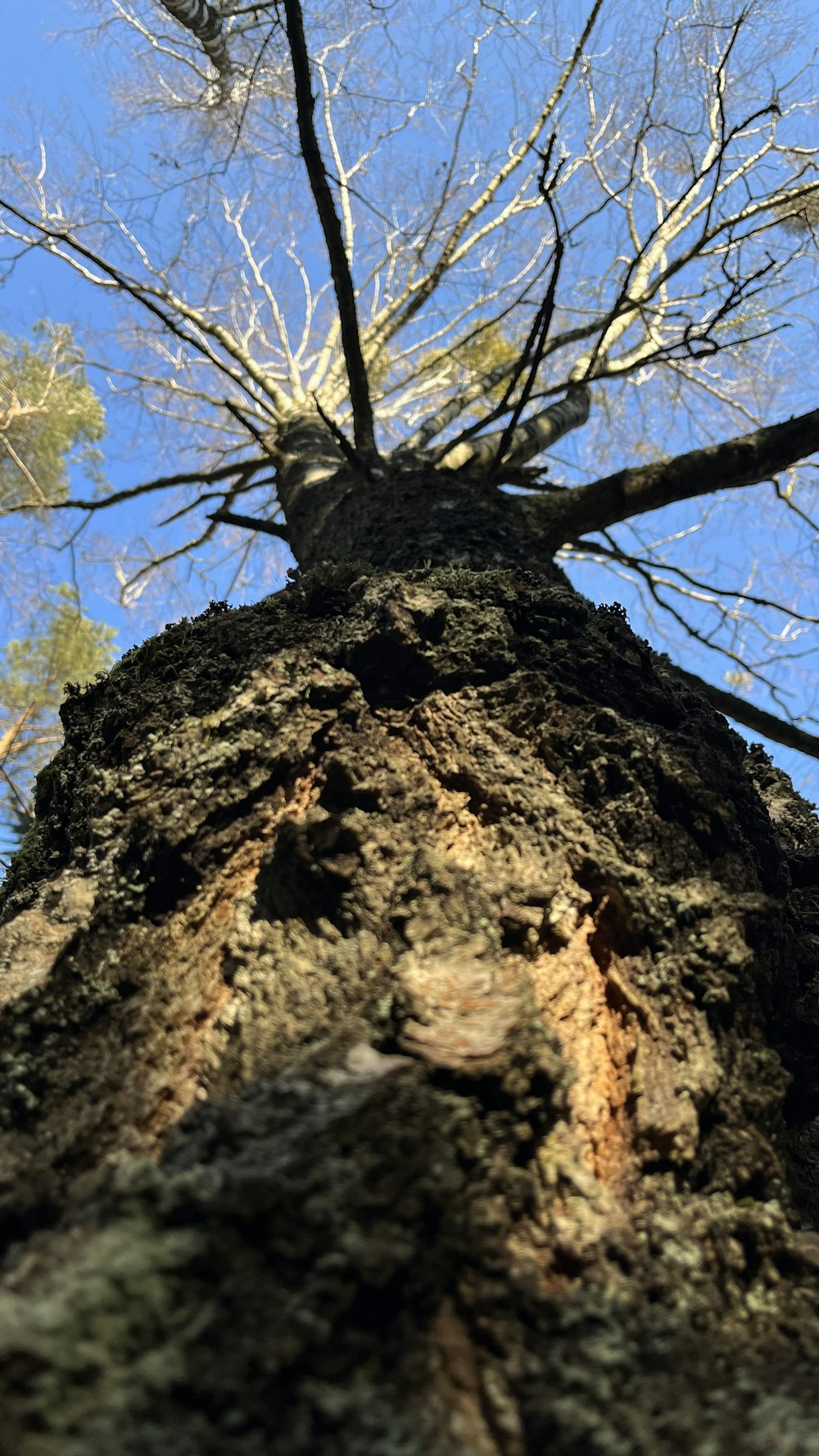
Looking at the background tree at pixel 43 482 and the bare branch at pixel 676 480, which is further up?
the background tree at pixel 43 482

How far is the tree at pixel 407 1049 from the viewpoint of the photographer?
2.21ft

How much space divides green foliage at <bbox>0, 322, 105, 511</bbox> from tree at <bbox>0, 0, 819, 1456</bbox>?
7.82 metres

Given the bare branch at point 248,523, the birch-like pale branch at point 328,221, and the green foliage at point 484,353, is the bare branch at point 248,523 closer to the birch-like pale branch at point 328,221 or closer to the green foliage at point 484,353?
the birch-like pale branch at point 328,221

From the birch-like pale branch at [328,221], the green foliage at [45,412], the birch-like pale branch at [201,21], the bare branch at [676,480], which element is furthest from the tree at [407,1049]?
the green foliage at [45,412]

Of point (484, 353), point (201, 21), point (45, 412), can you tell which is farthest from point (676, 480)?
point (45, 412)

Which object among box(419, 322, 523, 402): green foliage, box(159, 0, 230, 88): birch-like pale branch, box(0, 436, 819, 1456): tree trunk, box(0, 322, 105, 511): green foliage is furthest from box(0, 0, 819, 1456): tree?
box(0, 322, 105, 511): green foliage

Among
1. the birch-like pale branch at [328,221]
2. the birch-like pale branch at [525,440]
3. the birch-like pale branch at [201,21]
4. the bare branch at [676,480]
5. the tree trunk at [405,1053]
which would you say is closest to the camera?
the tree trunk at [405,1053]

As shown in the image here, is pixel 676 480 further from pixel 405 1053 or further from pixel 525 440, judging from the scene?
pixel 405 1053

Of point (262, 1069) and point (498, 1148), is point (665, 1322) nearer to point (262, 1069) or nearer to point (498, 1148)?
point (498, 1148)

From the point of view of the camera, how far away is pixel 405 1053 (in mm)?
871

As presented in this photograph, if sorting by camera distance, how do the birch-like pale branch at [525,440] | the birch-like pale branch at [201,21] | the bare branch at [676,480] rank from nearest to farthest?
the bare branch at [676,480], the birch-like pale branch at [525,440], the birch-like pale branch at [201,21]

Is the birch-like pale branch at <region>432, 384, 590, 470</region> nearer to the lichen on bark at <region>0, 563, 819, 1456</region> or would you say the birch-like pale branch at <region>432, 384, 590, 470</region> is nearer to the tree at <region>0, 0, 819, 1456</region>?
the tree at <region>0, 0, 819, 1456</region>

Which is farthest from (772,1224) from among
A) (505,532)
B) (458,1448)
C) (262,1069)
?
(505,532)

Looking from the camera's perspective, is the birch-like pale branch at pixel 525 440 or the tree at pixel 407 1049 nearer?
the tree at pixel 407 1049
